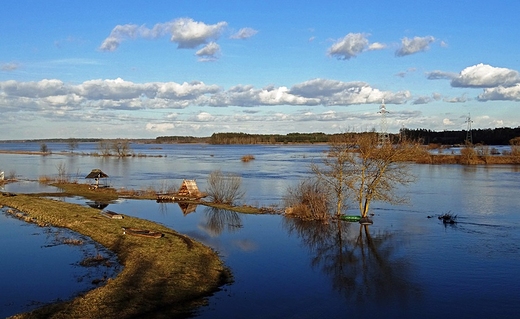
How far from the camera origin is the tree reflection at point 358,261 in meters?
18.1

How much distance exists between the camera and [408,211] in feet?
117

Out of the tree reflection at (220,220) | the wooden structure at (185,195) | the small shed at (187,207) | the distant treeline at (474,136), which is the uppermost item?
the distant treeline at (474,136)

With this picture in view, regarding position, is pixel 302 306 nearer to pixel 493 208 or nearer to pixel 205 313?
pixel 205 313

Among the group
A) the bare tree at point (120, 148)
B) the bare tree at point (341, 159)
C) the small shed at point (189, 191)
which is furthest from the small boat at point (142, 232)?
the bare tree at point (120, 148)

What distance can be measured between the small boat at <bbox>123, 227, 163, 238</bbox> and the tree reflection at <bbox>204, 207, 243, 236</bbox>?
15.3 ft

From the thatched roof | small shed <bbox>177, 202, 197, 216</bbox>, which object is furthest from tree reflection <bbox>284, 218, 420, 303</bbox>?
the thatched roof

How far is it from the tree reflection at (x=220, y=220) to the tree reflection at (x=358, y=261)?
343cm

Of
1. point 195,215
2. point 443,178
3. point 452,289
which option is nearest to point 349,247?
point 452,289

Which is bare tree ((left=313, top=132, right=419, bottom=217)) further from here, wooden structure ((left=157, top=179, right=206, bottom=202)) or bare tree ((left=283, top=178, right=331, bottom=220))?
wooden structure ((left=157, top=179, right=206, bottom=202))

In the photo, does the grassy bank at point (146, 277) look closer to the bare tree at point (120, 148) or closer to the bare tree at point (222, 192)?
the bare tree at point (222, 192)

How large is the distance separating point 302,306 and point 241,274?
412 centimetres

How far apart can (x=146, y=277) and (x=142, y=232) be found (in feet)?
22.9

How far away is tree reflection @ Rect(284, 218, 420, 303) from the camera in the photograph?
18.1 meters

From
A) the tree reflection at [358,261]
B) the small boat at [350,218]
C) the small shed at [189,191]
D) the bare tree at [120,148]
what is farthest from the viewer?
the bare tree at [120,148]
